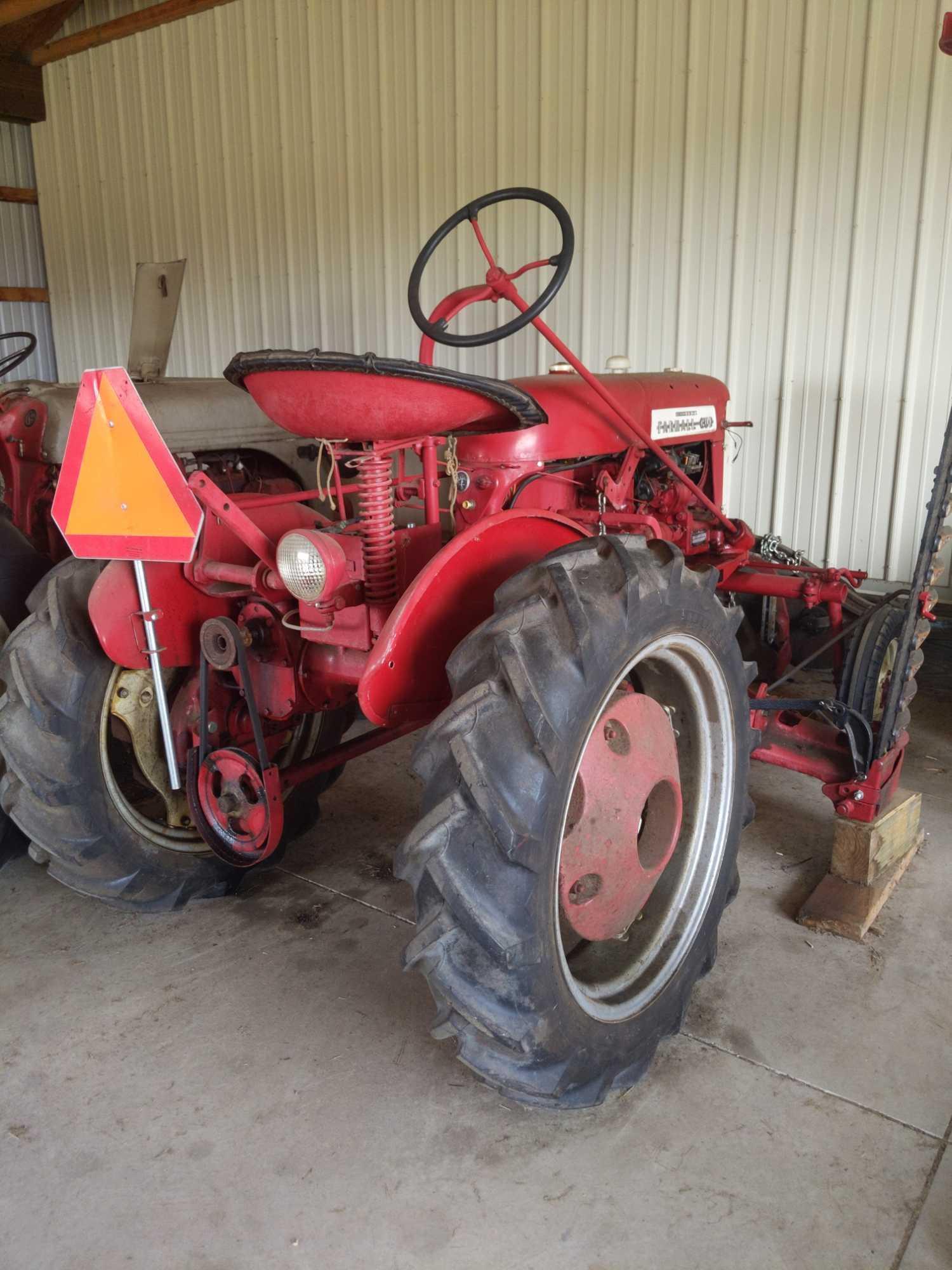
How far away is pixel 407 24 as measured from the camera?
18.9 ft

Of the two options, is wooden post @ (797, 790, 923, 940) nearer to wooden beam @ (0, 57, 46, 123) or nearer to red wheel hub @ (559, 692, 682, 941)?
red wheel hub @ (559, 692, 682, 941)

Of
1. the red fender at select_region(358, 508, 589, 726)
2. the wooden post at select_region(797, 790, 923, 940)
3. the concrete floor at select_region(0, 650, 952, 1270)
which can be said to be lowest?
the concrete floor at select_region(0, 650, 952, 1270)

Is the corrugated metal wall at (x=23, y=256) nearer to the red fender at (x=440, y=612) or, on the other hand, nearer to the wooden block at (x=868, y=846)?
the red fender at (x=440, y=612)

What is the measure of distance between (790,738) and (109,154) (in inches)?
294

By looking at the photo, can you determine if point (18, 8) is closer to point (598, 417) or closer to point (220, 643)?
point (598, 417)

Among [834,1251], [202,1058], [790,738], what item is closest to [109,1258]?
[202,1058]

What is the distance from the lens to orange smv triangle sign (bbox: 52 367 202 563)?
183 cm

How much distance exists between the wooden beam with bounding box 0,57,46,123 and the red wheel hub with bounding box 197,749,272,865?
8.17 metres

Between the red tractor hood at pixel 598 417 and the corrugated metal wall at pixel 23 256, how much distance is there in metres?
7.28

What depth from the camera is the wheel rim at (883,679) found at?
2.81 meters

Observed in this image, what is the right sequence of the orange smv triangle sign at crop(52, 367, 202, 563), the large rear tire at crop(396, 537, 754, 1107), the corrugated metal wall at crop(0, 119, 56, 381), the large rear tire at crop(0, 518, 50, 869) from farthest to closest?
the corrugated metal wall at crop(0, 119, 56, 381)
the large rear tire at crop(0, 518, 50, 869)
the orange smv triangle sign at crop(52, 367, 202, 563)
the large rear tire at crop(396, 537, 754, 1107)

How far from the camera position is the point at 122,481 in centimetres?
189

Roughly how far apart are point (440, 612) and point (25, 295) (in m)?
8.34

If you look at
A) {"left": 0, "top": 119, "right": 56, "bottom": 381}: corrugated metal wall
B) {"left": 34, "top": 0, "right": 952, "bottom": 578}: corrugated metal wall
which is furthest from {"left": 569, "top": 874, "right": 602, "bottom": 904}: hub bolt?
{"left": 0, "top": 119, "right": 56, "bottom": 381}: corrugated metal wall
